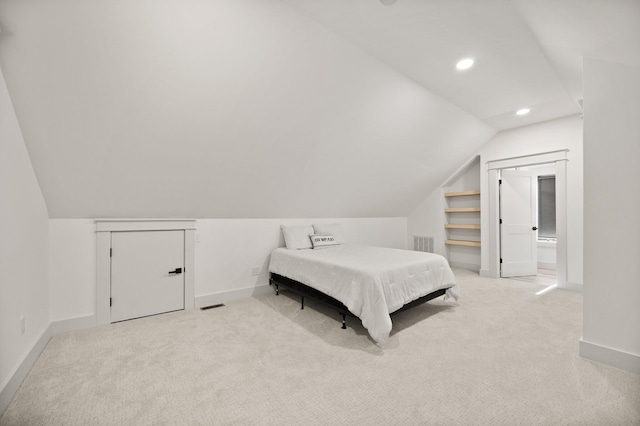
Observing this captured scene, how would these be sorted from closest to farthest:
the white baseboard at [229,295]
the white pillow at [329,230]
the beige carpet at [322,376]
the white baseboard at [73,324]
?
the beige carpet at [322,376], the white baseboard at [73,324], the white baseboard at [229,295], the white pillow at [329,230]

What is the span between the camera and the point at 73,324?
2660 mm

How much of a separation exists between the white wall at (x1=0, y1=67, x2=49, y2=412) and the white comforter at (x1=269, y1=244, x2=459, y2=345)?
2.29 m

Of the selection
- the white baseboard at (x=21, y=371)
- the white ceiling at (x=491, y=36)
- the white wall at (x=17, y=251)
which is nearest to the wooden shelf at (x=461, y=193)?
the white ceiling at (x=491, y=36)

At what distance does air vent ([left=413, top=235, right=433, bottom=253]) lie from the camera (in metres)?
5.90

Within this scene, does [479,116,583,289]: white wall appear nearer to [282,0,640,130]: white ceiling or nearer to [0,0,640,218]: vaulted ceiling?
[0,0,640,218]: vaulted ceiling

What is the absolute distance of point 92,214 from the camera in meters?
2.77

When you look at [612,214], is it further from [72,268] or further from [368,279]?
[72,268]

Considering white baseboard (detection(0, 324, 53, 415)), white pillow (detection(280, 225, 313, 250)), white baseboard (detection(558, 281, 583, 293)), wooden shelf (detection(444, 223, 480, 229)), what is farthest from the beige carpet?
wooden shelf (detection(444, 223, 480, 229))

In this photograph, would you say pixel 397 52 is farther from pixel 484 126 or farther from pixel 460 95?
pixel 484 126

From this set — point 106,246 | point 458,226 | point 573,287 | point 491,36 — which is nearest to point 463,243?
point 458,226

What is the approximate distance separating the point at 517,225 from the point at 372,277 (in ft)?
13.0

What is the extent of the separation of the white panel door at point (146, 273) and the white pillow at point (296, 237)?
4.43 feet

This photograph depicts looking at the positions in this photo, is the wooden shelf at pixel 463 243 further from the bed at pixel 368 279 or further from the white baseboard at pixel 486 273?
the bed at pixel 368 279

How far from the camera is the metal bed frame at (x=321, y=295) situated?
8.88ft
